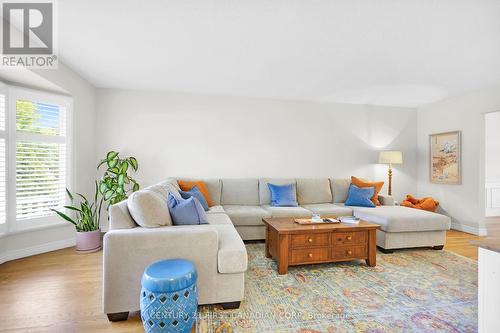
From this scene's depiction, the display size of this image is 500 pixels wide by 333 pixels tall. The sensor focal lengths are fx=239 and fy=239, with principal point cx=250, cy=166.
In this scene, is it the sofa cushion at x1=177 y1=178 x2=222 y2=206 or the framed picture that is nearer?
the sofa cushion at x1=177 y1=178 x2=222 y2=206

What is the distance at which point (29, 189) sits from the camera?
309 centimetres

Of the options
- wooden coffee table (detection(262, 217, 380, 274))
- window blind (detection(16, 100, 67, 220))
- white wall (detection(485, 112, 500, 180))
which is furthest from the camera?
white wall (detection(485, 112, 500, 180))

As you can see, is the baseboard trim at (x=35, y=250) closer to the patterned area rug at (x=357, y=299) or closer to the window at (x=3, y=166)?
the window at (x=3, y=166)

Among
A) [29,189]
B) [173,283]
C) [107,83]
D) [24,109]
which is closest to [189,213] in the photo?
[173,283]

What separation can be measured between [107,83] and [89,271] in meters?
2.84

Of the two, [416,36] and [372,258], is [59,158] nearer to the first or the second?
[372,258]

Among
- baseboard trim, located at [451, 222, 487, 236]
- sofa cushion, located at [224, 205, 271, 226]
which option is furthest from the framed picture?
sofa cushion, located at [224, 205, 271, 226]

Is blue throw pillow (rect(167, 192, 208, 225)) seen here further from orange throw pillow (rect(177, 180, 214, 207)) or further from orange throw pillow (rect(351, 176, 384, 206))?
orange throw pillow (rect(351, 176, 384, 206))

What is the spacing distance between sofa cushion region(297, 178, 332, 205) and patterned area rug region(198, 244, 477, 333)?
1553 mm

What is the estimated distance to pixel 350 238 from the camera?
9.11 feet

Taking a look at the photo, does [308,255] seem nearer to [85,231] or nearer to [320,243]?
[320,243]

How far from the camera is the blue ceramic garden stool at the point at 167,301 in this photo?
151cm

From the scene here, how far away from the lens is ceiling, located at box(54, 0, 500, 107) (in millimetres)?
1980

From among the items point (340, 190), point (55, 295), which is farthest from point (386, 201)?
point (55, 295)
